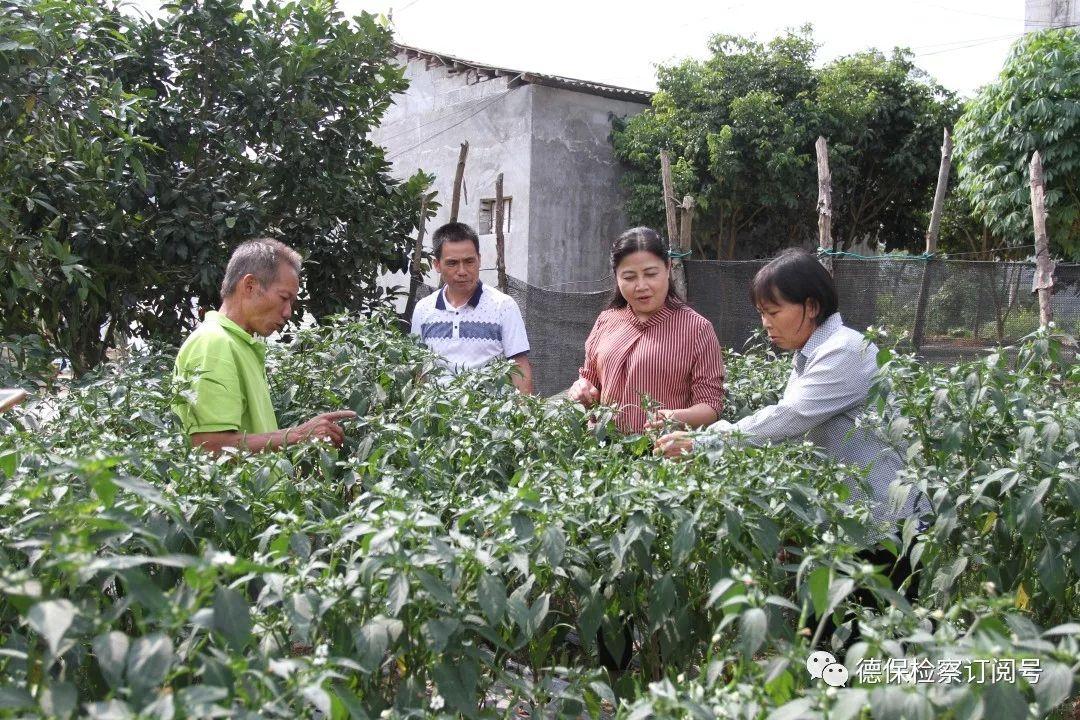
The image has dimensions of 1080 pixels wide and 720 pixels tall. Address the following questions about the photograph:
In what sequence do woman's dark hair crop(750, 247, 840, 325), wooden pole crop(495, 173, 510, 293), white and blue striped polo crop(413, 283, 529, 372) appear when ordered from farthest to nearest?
wooden pole crop(495, 173, 510, 293) → white and blue striped polo crop(413, 283, 529, 372) → woman's dark hair crop(750, 247, 840, 325)

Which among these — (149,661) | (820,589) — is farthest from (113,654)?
(820,589)

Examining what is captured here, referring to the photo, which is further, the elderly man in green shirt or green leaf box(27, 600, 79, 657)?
the elderly man in green shirt

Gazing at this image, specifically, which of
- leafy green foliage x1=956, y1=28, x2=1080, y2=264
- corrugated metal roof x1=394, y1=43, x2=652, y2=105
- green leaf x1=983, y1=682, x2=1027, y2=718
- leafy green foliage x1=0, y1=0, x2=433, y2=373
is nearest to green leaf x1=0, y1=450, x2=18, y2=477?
green leaf x1=983, y1=682, x2=1027, y2=718

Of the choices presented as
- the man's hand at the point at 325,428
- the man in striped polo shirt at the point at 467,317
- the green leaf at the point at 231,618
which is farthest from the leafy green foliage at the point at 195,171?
the green leaf at the point at 231,618

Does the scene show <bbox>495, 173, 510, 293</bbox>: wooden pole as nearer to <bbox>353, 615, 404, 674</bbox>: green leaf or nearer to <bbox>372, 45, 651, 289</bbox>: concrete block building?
<bbox>372, 45, 651, 289</bbox>: concrete block building

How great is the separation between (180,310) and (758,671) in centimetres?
481

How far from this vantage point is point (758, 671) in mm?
1401

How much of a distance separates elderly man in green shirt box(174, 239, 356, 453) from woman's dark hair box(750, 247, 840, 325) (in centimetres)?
127

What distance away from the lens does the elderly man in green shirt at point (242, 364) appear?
2859 mm

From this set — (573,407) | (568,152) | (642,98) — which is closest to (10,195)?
(573,407)

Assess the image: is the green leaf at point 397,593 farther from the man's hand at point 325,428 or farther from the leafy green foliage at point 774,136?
the leafy green foliage at point 774,136

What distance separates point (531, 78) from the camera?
1521 cm

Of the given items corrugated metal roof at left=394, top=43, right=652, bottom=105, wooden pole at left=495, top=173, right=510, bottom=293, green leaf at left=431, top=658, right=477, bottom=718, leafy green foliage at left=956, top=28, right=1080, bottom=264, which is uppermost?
corrugated metal roof at left=394, top=43, right=652, bottom=105

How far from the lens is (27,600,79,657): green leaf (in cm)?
107
